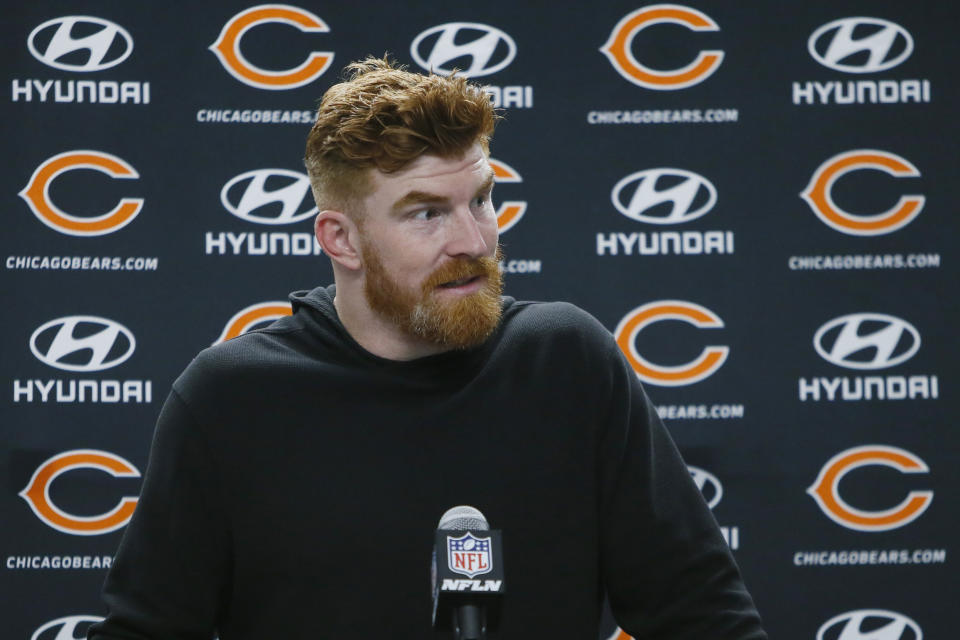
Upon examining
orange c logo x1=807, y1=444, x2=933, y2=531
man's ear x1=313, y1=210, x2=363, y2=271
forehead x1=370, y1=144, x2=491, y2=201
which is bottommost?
orange c logo x1=807, y1=444, x2=933, y2=531

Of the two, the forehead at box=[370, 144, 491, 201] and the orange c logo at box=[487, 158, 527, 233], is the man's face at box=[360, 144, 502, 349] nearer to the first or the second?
the forehead at box=[370, 144, 491, 201]

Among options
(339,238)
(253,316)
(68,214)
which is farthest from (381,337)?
(68,214)

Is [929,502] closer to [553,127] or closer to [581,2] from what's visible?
[553,127]

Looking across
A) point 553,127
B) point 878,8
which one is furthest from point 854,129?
point 553,127

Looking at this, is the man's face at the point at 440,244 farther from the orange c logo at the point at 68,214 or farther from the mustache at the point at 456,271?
the orange c logo at the point at 68,214

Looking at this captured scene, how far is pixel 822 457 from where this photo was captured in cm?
256

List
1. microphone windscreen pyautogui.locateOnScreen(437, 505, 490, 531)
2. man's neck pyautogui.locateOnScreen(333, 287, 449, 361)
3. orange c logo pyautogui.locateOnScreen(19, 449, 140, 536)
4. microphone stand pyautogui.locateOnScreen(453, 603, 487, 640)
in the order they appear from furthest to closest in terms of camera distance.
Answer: orange c logo pyautogui.locateOnScreen(19, 449, 140, 536), man's neck pyautogui.locateOnScreen(333, 287, 449, 361), microphone windscreen pyautogui.locateOnScreen(437, 505, 490, 531), microphone stand pyautogui.locateOnScreen(453, 603, 487, 640)

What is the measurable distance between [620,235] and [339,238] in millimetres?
1434

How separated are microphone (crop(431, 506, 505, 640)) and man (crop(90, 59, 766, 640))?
0.41 meters

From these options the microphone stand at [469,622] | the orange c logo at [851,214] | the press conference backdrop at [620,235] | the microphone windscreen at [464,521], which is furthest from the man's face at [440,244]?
the orange c logo at [851,214]

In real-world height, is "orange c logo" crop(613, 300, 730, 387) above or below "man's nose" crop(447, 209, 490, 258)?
above

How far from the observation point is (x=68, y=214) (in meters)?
2.51

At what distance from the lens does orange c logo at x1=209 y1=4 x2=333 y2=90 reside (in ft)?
8.43

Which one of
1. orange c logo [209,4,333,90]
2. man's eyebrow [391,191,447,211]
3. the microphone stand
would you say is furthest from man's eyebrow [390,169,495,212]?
orange c logo [209,4,333,90]
